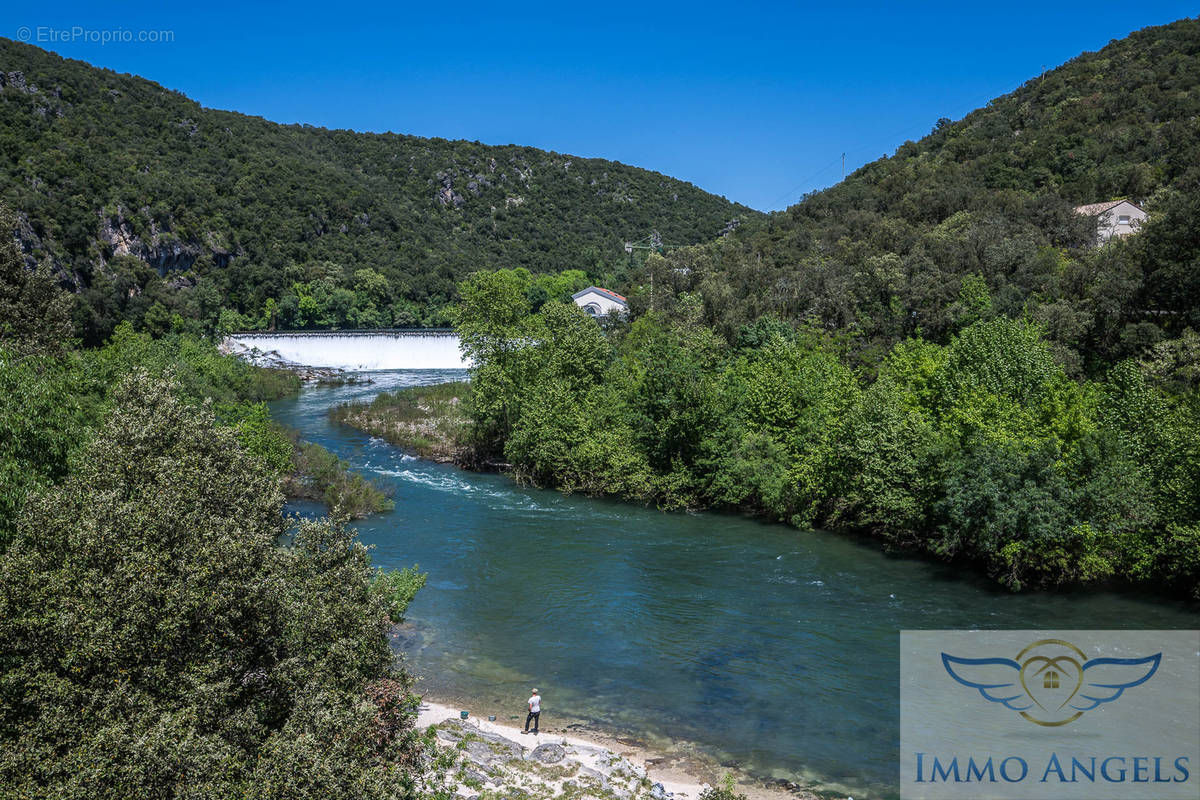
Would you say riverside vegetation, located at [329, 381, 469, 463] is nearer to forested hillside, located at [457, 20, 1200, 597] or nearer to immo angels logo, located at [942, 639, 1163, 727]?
forested hillside, located at [457, 20, 1200, 597]

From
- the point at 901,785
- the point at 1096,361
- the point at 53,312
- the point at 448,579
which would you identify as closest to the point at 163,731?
the point at 901,785

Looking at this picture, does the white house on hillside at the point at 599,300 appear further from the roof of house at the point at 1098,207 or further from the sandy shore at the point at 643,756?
the sandy shore at the point at 643,756

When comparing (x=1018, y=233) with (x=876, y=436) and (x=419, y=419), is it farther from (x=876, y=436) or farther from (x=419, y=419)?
(x=419, y=419)

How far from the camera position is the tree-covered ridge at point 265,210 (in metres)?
85.7

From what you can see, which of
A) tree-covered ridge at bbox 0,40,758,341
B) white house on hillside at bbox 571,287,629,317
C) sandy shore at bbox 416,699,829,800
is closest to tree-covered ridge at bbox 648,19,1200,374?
white house on hillside at bbox 571,287,629,317

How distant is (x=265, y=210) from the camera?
119 meters

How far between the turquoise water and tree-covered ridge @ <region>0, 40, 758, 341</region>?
60296mm

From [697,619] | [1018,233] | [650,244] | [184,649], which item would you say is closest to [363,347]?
[1018,233]

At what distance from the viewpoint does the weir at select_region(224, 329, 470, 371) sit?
85.6 metres

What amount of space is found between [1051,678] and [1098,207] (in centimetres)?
4785

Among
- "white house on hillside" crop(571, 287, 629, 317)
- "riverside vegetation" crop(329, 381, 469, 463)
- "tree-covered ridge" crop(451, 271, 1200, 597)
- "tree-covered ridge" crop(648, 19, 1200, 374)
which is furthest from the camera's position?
"white house on hillside" crop(571, 287, 629, 317)

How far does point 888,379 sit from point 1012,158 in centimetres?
4959

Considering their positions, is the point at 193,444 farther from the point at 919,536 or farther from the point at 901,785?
the point at 919,536

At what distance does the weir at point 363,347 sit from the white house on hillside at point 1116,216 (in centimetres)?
6052
